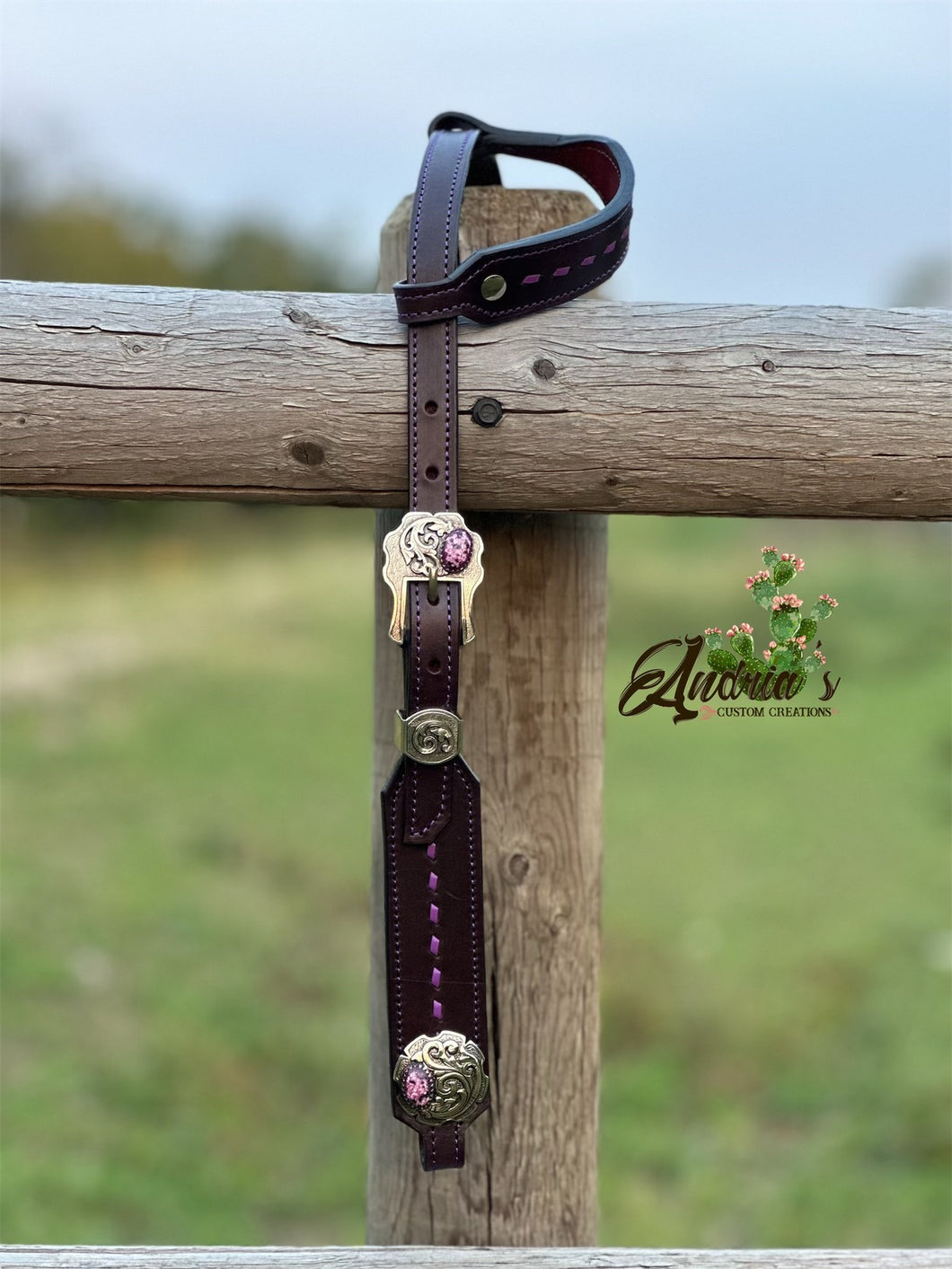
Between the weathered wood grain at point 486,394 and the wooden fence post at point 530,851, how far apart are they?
0.21 metres

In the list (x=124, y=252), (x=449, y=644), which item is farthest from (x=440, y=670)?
(x=124, y=252)

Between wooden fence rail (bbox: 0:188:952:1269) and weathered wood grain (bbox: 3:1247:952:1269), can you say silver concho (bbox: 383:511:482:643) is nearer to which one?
wooden fence rail (bbox: 0:188:952:1269)

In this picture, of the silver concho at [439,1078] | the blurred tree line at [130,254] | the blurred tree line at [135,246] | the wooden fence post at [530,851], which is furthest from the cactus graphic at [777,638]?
the blurred tree line at [135,246]

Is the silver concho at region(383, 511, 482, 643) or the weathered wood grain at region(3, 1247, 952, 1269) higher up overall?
the silver concho at region(383, 511, 482, 643)

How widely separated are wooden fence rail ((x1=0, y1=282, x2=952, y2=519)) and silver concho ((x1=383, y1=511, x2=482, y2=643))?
0.23ft

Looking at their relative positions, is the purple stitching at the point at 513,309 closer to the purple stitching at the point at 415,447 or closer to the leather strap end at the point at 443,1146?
the purple stitching at the point at 415,447

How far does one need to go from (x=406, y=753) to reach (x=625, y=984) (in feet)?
10.8

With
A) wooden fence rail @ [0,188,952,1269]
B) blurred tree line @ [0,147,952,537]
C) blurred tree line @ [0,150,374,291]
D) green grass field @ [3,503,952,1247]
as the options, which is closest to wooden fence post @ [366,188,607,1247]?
wooden fence rail @ [0,188,952,1269]

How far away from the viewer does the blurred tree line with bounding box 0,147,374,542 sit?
16250mm

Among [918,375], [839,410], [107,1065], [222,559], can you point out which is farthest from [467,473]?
[222,559]

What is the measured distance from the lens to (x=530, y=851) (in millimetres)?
1621

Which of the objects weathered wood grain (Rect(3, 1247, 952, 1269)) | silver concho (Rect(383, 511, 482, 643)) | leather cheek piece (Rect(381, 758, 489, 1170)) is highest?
silver concho (Rect(383, 511, 482, 643))

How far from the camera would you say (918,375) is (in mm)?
1429

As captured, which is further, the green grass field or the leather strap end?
the green grass field
